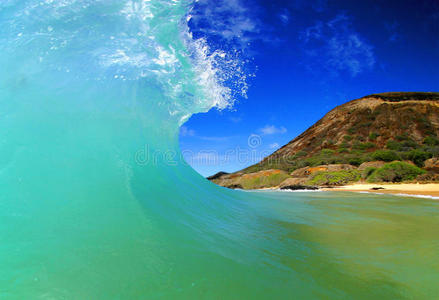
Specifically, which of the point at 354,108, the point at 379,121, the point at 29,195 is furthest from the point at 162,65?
the point at 354,108

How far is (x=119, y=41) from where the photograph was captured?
564 centimetres

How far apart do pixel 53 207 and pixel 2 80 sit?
3.21 meters

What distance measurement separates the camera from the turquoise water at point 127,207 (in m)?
2.07

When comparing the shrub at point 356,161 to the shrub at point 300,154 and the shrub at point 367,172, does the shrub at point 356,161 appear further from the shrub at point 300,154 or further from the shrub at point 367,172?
the shrub at point 300,154

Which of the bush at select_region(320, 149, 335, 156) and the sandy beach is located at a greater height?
the bush at select_region(320, 149, 335, 156)

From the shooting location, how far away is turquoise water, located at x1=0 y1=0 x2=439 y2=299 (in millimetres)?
2065

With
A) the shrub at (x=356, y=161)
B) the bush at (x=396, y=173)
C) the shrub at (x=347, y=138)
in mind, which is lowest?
the bush at (x=396, y=173)

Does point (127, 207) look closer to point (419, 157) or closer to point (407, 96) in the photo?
point (419, 157)

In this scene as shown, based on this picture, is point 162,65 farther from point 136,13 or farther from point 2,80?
point 2,80

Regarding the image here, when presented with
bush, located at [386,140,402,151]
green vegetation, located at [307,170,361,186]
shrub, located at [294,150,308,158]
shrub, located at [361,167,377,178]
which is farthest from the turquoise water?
shrub, located at [294,150,308,158]

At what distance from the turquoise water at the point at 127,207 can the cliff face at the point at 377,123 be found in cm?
4752

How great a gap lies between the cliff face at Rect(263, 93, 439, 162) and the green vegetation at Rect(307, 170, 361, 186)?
65.1 ft

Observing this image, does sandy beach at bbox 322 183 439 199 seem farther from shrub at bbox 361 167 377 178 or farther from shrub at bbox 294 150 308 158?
shrub at bbox 294 150 308 158

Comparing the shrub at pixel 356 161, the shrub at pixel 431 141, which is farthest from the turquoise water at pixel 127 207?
the shrub at pixel 431 141
